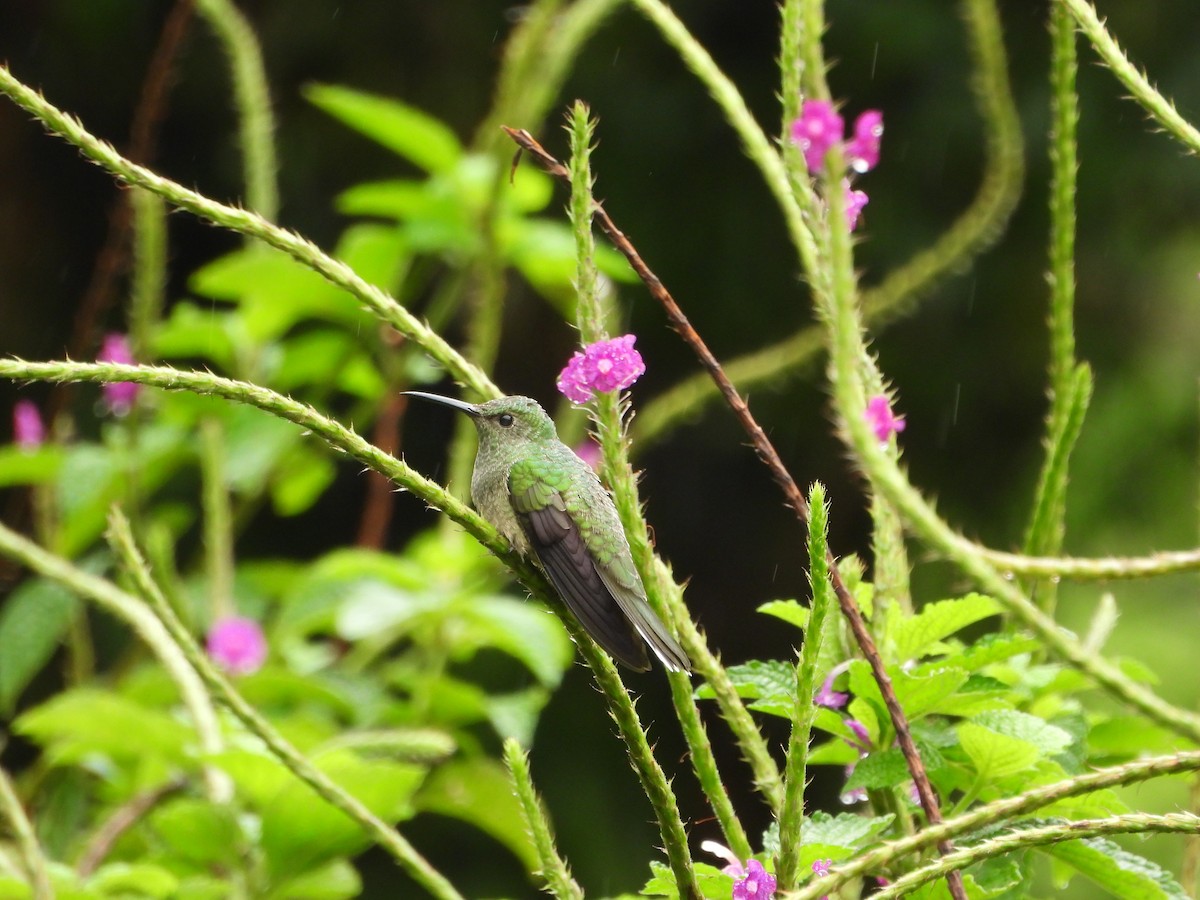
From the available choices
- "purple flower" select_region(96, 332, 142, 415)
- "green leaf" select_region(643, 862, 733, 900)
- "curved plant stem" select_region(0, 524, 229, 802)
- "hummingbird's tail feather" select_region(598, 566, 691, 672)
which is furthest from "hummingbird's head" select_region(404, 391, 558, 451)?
"green leaf" select_region(643, 862, 733, 900)

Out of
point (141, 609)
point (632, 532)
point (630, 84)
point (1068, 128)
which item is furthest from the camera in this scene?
point (630, 84)

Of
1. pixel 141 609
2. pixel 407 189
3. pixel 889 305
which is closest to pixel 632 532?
pixel 141 609

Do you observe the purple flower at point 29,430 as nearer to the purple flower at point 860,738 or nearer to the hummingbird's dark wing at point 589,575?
the hummingbird's dark wing at point 589,575

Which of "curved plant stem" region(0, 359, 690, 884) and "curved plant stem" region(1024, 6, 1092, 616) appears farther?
"curved plant stem" region(1024, 6, 1092, 616)

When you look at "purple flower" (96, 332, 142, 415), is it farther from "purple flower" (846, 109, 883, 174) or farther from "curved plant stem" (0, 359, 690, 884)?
"purple flower" (846, 109, 883, 174)

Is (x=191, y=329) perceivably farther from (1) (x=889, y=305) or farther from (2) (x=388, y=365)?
(1) (x=889, y=305)
